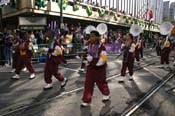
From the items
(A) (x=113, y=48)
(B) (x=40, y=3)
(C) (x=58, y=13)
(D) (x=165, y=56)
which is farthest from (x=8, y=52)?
(A) (x=113, y=48)

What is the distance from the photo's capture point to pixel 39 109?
24.9 feet

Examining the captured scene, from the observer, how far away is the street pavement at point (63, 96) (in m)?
7.46

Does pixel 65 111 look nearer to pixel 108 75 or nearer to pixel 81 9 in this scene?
pixel 108 75

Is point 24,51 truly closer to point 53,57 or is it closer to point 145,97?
point 53,57

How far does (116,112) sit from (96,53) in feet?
4.67

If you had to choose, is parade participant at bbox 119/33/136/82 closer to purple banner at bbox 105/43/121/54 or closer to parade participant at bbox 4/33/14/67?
parade participant at bbox 4/33/14/67

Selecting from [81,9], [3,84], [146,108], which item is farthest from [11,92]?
[81,9]

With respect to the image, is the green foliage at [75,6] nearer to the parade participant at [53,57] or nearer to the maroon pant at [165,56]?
the maroon pant at [165,56]

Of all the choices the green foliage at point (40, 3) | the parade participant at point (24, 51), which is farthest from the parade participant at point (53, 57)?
the green foliage at point (40, 3)

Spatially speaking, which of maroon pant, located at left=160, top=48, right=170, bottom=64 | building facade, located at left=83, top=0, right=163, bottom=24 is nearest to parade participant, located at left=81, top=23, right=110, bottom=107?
maroon pant, located at left=160, top=48, right=170, bottom=64

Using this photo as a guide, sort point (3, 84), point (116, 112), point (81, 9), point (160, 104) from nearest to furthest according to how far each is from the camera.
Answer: point (116, 112) → point (160, 104) → point (3, 84) → point (81, 9)

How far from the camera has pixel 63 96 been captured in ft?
29.5

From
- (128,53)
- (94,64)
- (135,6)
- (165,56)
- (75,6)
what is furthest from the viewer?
(135,6)

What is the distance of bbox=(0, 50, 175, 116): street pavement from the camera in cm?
746
